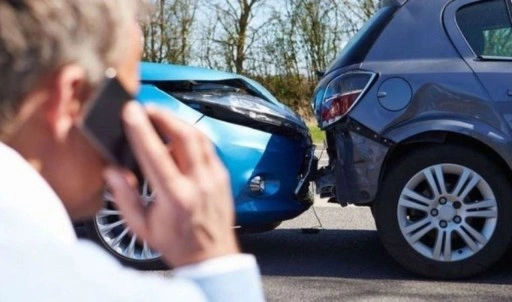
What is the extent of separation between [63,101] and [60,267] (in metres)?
0.17

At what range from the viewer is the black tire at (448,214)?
5.48m

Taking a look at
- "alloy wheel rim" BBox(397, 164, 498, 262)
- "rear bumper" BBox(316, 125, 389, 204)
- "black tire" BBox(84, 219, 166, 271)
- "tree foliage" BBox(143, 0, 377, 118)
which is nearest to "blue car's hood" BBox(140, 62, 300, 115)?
"rear bumper" BBox(316, 125, 389, 204)

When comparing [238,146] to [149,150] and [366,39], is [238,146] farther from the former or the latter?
[149,150]

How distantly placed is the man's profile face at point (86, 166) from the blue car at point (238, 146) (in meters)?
4.56

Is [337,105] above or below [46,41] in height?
below

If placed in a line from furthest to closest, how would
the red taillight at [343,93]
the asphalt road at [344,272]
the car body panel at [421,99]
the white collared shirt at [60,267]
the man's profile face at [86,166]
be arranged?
the red taillight at [343,93], the car body panel at [421,99], the asphalt road at [344,272], the man's profile face at [86,166], the white collared shirt at [60,267]

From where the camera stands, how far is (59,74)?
0.96m

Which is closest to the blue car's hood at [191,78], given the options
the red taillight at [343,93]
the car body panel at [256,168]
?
the car body panel at [256,168]

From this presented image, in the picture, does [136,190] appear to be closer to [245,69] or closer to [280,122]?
[280,122]

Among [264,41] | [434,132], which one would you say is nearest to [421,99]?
[434,132]

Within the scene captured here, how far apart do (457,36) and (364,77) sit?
1.85ft

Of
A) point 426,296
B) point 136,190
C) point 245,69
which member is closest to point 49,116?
point 136,190

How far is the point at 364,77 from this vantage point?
18.3ft

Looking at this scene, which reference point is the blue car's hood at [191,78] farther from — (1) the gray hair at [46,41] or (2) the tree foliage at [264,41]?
(2) the tree foliage at [264,41]
